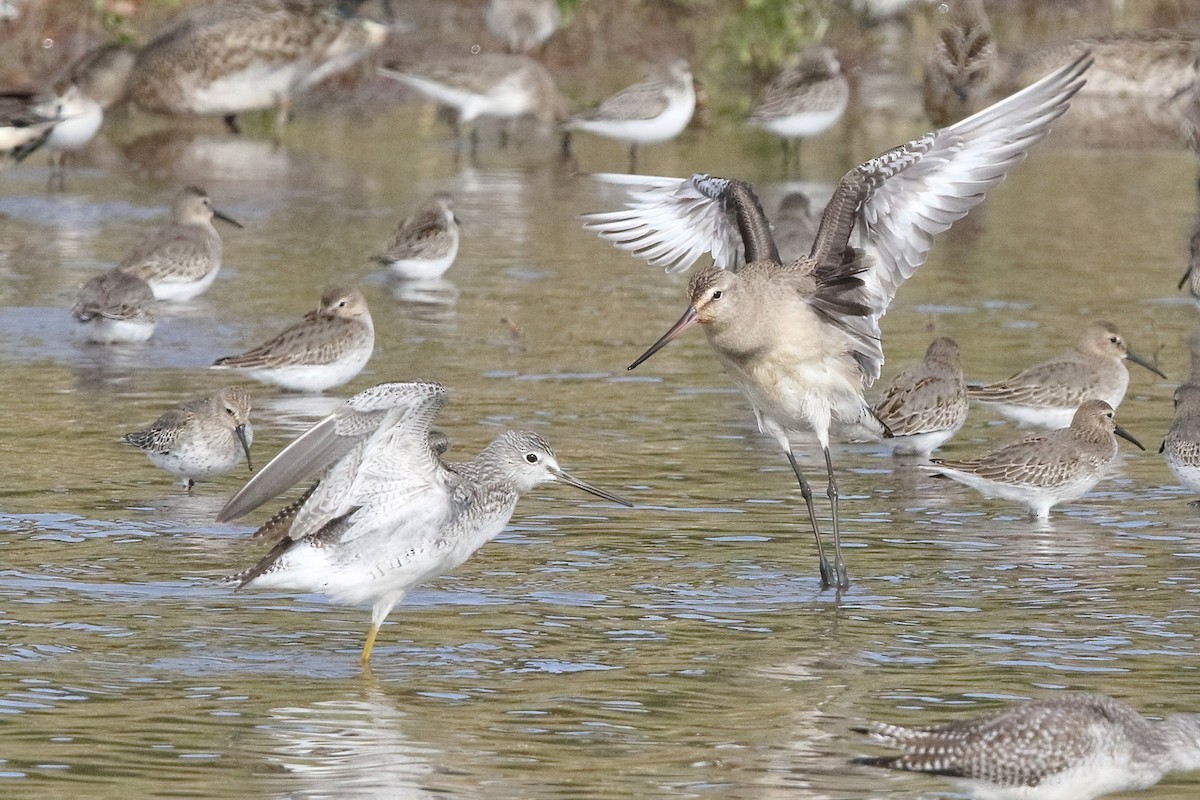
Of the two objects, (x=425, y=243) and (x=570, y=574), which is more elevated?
(x=570, y=574)

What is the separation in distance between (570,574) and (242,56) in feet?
47.5

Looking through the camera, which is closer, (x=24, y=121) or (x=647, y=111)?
(x=24, y=121)

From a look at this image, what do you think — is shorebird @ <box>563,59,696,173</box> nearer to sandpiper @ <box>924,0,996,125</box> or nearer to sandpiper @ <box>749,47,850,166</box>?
sandpiper @ <box>749,47,850,166</box>

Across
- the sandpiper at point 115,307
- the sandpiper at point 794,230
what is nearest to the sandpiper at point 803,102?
the sandpiper at point 794,230

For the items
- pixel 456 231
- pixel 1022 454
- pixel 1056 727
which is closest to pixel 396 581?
pixel 1056 727

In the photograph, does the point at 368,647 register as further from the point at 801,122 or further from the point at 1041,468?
the point at 801,122

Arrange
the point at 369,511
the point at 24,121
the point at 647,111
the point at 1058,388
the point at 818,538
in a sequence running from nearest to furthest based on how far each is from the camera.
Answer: the point at 369,511 → the point at 818,538 → the point at 1058,388 → the point at 24,121 → the point at 647,111

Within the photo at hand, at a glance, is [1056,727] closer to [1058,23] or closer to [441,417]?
[441,417]

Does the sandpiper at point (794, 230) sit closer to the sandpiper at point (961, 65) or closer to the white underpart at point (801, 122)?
the white underpart at point (801, 122)

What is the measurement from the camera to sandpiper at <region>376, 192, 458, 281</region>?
15.8 m

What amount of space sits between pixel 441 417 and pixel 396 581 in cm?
385

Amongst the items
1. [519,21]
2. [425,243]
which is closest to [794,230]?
[425,243]

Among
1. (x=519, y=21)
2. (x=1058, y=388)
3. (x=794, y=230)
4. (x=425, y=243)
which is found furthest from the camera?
(x=519, y=21)

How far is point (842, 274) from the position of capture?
959cm
